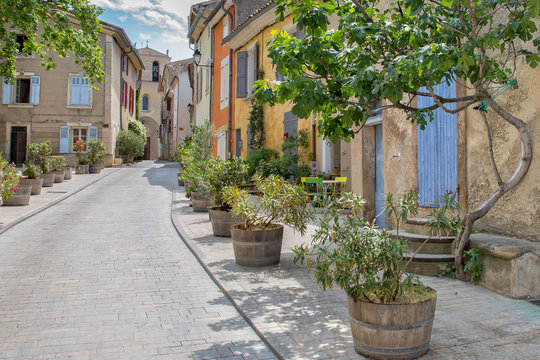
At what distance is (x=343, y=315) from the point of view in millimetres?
4176

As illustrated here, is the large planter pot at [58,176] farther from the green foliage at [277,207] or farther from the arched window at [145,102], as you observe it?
the arched window at [145,102]

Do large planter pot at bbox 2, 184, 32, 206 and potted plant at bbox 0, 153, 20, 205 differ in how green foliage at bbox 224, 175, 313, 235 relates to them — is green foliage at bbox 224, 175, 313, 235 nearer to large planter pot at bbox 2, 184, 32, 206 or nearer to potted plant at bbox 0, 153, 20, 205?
potted plant at bbox 0, 153, 20, 205

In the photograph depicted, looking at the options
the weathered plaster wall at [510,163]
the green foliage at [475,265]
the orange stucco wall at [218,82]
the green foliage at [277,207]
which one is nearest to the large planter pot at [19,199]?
the orange stucco wall at [218,82]

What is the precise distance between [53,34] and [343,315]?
10.2m

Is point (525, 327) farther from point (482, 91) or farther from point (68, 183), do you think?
point (68, 183)

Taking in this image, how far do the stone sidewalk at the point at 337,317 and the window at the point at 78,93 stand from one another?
76.5 ft

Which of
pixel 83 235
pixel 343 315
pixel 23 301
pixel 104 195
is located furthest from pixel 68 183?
pixel 343 315

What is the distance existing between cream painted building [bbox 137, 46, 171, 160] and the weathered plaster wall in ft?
166

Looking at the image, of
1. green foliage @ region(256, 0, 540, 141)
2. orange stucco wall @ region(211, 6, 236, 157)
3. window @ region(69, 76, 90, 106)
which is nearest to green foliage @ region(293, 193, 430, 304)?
green foliage @ region(256, 0, 540, 141)

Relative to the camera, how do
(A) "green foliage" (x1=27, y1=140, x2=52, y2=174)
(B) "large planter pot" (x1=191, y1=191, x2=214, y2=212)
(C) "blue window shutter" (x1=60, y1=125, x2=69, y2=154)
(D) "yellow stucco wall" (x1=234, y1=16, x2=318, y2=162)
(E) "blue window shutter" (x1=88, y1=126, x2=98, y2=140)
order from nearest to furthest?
1. (B) "large planter pot" (x1=191, y1=191, x2=214, y2=212)
2. (D) "yellow stucco wall" (x1=234, y1=16, x2=318, y2=162)
3. (A) "green foliage" (x1=27, y1=140, x2=52, y2=174)
4. (C) "blue window shutter" (x1=60, y1=125, x2=69, y2=154)
5. (E) "blue window shutter" (x1=88, y1=126, x2=98, y2=140)

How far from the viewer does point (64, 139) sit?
26.0m

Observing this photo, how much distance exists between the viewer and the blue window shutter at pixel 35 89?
25703 mm

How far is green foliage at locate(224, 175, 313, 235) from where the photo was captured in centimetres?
592

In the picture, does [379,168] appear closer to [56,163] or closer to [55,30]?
[55,30]
